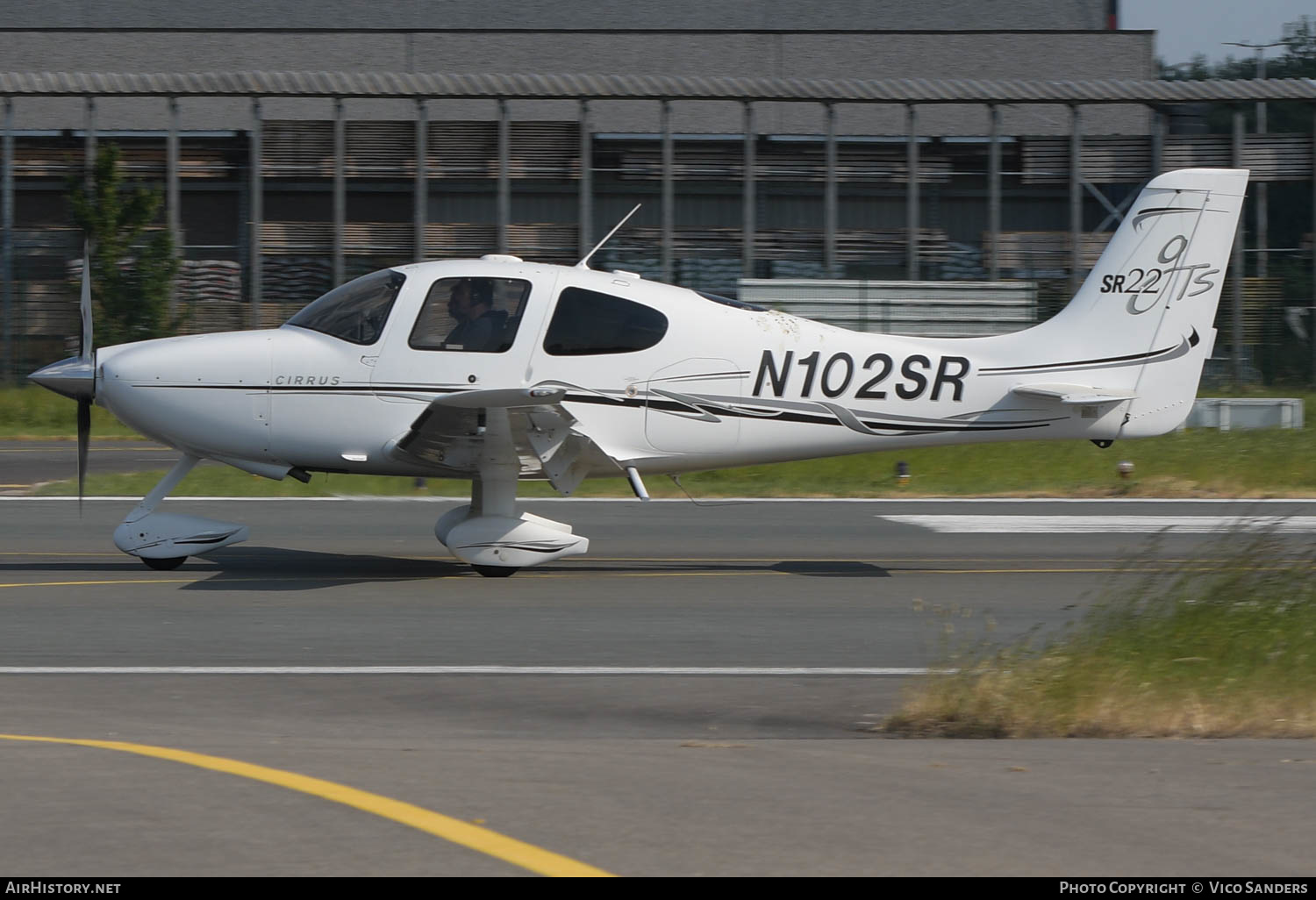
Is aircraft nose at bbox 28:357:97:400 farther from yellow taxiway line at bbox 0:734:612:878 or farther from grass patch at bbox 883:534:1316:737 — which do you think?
grass patch at bbox 883:534:1316:737

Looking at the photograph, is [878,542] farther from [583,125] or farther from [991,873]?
[583,125]

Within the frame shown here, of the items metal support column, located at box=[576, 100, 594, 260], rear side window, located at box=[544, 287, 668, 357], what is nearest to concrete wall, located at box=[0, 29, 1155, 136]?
metal support column, located at box=[576, 100, 594, 260]

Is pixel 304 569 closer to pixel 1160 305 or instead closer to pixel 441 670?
pixel 441 670

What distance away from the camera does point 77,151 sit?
3275cm

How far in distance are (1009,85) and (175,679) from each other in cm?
2777

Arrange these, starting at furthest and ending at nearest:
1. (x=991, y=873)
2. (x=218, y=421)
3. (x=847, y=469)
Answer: (x=847, y=469) → (x=218, y=421) → (x=991, y=873)

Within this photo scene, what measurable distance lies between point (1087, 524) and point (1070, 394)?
365 cm

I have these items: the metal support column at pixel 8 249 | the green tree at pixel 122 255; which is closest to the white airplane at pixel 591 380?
the green tree at pixel 122 255

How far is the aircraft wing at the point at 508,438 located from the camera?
10336mm

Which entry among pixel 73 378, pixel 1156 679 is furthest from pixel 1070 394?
pixel 73 378

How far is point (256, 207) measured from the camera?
31.5 m

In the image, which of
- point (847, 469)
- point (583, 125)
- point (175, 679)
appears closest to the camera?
point (175, 679)

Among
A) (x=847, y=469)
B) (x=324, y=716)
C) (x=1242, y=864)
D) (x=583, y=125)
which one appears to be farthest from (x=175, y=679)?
(x=583, y=125)

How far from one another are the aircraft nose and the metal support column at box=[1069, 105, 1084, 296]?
939 inches
